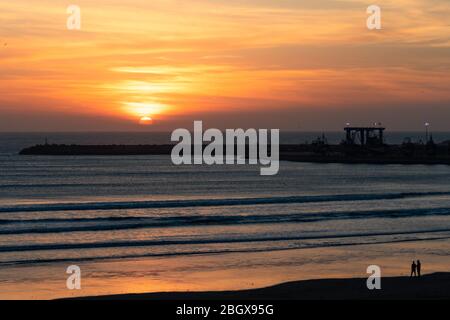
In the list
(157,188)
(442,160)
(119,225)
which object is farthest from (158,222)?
(442,160)

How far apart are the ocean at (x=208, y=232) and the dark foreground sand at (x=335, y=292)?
1.07 m

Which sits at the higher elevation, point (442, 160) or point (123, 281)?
point (442, 160)

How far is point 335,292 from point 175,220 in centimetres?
1941

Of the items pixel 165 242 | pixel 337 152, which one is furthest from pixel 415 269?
pixel 337 152

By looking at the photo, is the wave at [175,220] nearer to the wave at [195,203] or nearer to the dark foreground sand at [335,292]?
the wave at [195,203]

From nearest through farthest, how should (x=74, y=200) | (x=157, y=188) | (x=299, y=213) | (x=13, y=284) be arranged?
(x=13, y=284)
(x=299, y=213)
(x=74, y=200)
(x=157, y=188)

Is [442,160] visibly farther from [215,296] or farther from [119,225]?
[215,296]

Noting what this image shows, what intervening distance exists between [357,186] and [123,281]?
1883 inches

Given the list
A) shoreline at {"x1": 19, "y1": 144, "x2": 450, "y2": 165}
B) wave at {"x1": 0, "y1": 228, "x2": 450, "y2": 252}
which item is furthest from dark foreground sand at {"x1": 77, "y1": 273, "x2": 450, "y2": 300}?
shoreline at {"x1": 19, "y1": 144, "x2": 450, "y2": 165}

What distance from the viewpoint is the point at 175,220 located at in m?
40.2

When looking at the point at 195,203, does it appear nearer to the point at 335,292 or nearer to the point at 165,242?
the point at 165,242

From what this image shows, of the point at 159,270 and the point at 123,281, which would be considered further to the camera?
the point at 159,270

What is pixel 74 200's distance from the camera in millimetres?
53500

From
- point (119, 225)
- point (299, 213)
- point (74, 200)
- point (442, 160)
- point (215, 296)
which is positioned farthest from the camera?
point (442, 160)
